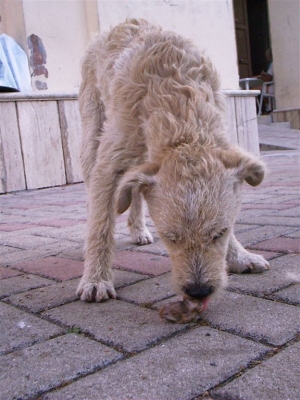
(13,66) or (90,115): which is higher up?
(13,66)

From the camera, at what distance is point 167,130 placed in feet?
8.41

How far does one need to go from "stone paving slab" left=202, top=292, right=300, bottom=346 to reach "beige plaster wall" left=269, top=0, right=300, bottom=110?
11.8m

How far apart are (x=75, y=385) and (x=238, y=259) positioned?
4.90 feet

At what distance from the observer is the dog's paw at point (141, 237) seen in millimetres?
3795

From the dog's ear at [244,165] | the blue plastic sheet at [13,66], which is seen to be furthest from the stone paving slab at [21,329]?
the blue plastic sheet at [13,66]

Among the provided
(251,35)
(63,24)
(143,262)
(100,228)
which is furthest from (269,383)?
(251,35)

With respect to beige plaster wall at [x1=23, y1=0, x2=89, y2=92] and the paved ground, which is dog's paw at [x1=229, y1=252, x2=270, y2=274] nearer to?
the paved ground

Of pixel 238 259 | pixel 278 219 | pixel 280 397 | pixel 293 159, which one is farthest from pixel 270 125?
pixel 280 397

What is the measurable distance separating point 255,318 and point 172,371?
0.56 metres

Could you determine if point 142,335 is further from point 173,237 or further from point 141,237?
point 141,237

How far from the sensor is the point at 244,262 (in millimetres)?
2830

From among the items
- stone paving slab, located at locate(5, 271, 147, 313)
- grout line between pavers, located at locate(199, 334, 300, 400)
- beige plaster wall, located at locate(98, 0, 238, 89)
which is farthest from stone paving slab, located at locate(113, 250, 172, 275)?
beige plaster wall, located at locate(98, 0, 238, 89)

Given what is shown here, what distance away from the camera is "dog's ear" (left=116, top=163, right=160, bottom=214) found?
246 centimetres

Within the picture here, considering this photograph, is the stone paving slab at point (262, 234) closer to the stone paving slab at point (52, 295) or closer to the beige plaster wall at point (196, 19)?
the stone paving slab at point (52, 295)
